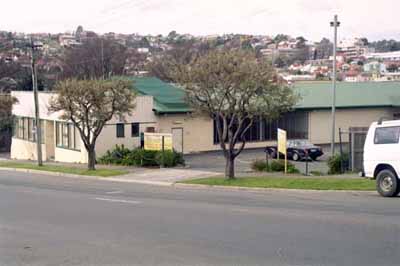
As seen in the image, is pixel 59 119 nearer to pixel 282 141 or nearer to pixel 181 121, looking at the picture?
pixel 181 121

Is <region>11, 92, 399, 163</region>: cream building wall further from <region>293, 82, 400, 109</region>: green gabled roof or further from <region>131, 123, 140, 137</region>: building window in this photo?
<region>293, 82, 400, 109</region>: green gabled roof

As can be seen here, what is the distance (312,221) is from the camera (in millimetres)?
14266

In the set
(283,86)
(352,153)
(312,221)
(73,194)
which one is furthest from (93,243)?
(352,153)

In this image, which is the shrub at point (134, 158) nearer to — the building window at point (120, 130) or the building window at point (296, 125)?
the building window at point (120, 130)

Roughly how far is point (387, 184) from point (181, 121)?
97.9ft

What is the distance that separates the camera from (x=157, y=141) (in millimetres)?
38188

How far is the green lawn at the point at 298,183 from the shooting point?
22.8 meters

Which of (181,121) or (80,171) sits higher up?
(181,121)

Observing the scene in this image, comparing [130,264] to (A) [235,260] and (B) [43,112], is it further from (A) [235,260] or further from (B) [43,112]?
(B) [43,112]

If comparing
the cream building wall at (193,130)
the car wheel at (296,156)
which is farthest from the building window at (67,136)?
the car wheel at (296,156)

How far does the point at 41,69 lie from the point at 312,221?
85306mm

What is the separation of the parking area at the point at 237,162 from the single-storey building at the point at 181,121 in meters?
1.99

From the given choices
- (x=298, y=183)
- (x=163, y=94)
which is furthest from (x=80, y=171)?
(x=298, y=183)

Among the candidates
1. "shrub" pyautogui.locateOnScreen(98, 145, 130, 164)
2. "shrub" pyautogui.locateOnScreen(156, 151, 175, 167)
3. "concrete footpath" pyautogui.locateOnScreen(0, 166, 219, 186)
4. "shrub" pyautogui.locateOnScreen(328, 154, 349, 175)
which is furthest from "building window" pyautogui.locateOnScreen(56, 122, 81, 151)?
"shrub" pyautogui.locateOnScreen(328, 154, 349, 175)
